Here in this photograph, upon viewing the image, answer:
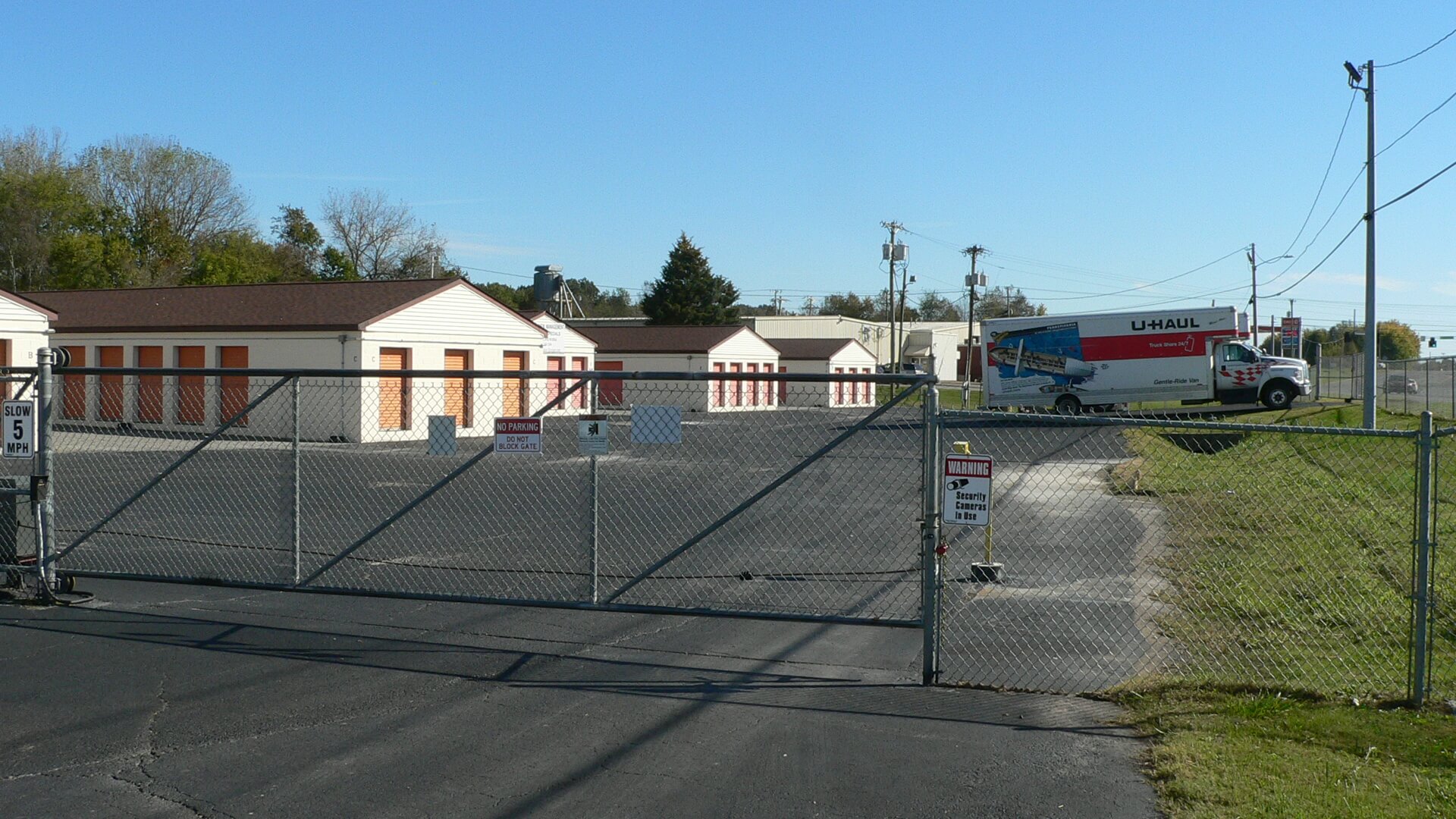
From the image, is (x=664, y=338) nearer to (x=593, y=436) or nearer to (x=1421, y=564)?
(x=593, y=436)

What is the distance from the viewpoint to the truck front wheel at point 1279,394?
37.0 meters

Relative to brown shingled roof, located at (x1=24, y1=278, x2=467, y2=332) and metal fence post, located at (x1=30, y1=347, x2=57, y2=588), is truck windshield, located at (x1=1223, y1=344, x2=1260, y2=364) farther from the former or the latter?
metal fence post, located at (x1=30, y1=347, x2=57, y2=588)

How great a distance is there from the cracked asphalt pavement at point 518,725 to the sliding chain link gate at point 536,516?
42cm

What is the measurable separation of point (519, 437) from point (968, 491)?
3398 millimetres

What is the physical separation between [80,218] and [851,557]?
60171 millimetres

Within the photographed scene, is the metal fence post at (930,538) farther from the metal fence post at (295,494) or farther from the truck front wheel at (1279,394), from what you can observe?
the truck front wheel at (1279,394)

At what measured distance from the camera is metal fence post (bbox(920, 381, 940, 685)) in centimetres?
704

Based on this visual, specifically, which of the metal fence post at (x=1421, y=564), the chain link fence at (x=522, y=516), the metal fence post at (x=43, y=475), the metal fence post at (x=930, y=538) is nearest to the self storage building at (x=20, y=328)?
the chain link fence at (x=522, y=516)

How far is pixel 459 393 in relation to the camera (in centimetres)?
2770

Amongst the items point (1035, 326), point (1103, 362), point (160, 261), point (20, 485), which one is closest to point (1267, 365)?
point (1103, 362)

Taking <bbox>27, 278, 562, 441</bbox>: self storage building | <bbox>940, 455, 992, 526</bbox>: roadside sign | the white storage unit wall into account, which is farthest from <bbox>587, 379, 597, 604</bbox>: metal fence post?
the white storage unit wall

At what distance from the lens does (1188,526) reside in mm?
14070

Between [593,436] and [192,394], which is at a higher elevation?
[192,394]

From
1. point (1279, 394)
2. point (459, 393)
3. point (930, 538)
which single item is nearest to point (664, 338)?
point (459, 393)
